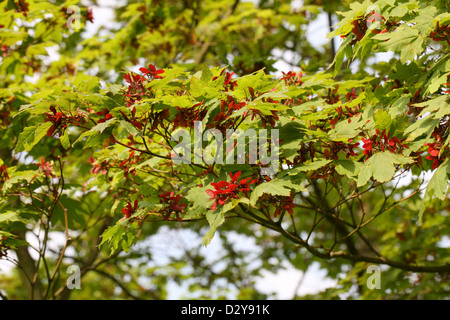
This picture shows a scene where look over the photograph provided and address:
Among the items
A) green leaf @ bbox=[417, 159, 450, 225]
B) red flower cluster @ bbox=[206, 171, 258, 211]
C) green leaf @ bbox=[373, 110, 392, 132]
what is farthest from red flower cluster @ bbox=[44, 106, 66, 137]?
green leaf @ bbox=[417, 159, 450, 225]

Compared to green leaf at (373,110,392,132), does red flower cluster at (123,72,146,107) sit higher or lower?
higher

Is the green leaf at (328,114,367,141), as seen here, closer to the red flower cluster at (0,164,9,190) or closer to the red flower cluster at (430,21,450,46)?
the red flower cluster at (430,21,450,46)

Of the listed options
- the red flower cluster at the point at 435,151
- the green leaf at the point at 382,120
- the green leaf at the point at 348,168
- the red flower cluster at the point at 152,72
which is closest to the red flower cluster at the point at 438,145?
the red flower cluster at the point at 435,151

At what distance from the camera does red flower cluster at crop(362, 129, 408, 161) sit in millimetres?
2406

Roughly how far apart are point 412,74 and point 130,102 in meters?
1.86

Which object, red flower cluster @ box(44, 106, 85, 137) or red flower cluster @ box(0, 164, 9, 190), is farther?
red flower cluster @ box(0, 164, 9, 190)

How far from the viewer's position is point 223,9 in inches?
300

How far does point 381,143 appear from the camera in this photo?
2.40m

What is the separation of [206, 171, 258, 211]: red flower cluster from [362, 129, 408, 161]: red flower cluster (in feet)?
2.32

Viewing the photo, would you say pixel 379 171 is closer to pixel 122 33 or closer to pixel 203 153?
pixel 203 153

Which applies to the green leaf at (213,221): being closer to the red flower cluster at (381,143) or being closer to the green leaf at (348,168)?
the green leaf at (348,168)

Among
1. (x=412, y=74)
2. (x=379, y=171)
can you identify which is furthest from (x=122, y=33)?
(x=379, y=171)

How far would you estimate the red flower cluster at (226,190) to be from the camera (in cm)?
223

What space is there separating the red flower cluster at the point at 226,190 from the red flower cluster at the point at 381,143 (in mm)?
708
